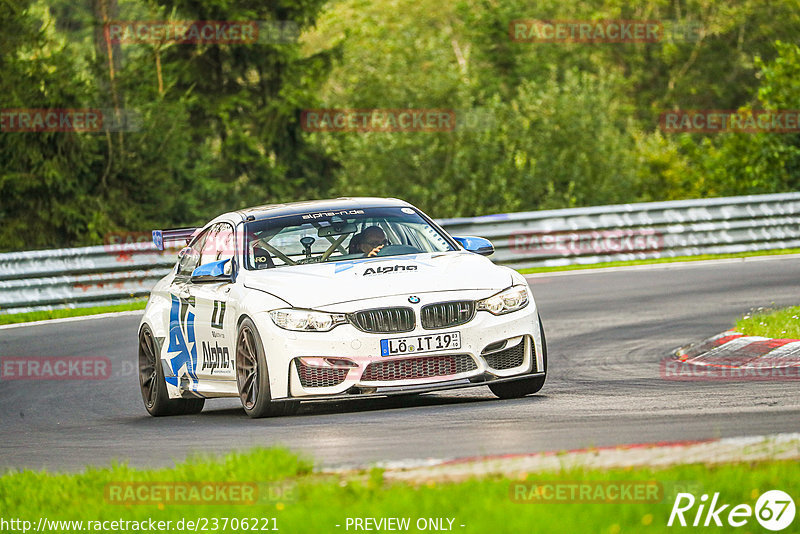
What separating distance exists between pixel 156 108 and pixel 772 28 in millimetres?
34544

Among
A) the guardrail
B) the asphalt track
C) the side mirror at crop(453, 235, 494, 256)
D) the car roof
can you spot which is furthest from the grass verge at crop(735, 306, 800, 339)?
the guardrail

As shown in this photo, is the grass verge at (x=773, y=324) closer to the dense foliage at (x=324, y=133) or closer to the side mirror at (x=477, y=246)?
the side mirror at (x=477, y=246)

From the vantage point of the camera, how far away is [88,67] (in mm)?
31234

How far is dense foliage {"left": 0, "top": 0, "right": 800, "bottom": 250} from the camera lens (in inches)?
1190

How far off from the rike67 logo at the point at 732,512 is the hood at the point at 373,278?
425 centimetres

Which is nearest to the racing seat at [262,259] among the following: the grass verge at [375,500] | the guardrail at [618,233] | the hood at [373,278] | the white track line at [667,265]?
the hood at [373,278]

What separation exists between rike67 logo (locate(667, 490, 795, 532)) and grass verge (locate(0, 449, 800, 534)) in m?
0.03

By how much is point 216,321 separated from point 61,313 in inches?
383

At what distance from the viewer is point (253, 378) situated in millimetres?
9711

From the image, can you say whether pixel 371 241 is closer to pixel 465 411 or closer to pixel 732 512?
pixel 465 411

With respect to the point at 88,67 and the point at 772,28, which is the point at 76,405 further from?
the point at 772,28

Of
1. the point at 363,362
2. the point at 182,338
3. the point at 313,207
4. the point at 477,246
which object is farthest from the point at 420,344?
the point at 182,338

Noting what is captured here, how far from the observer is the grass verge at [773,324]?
488 inches

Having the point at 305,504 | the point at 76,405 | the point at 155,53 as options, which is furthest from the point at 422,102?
the point at 305,504
